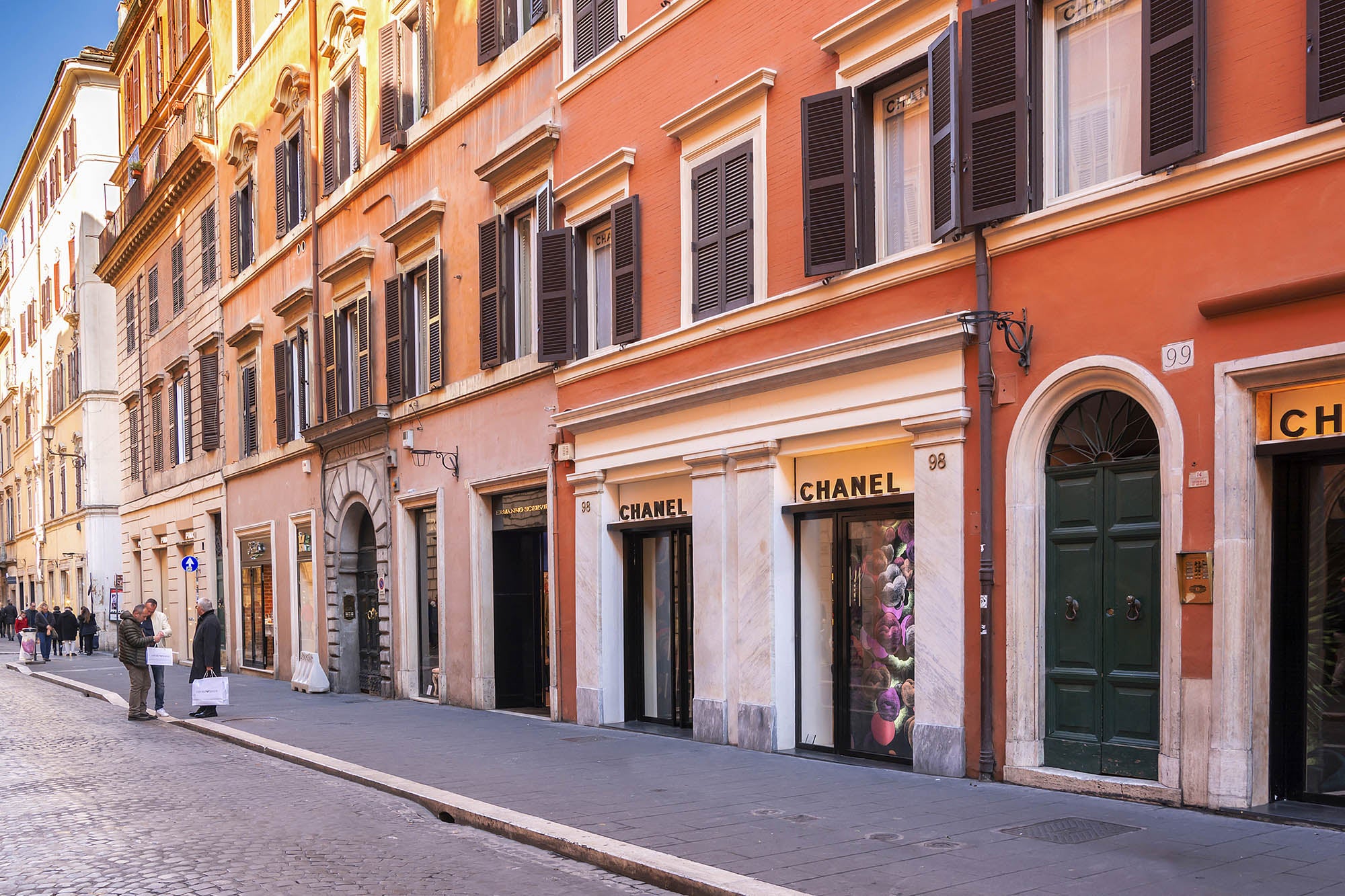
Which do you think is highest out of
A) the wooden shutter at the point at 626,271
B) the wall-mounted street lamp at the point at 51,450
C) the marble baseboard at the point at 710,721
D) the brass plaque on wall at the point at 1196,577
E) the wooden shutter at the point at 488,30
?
the wooden shutter at the point at 488,30

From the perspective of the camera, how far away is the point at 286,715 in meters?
18.0

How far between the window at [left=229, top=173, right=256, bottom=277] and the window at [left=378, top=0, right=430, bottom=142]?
7.92 metres

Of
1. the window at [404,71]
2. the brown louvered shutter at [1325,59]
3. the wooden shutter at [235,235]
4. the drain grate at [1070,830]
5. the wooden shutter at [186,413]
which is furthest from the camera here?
the wooden shutter at [186,413]

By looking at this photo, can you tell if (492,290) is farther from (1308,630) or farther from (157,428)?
(157,428)

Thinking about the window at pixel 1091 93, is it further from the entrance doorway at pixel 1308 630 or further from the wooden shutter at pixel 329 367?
the wooden shutter at pixel 329 367

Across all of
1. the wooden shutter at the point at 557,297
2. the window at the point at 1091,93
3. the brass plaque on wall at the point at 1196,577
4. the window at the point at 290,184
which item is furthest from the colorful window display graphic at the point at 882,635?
the window at the point at 290,184

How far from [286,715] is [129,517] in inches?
903

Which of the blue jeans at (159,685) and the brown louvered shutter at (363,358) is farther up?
the brown louvered shutter at (363,358)

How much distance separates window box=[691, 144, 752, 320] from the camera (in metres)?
13.0

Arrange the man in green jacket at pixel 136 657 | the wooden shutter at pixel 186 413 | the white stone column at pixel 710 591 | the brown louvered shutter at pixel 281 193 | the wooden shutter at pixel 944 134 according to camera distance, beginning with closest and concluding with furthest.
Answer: the wooden shutter at pixel 944 134 < the white stone column at pixel 710 591 < the man in green jacket at pixel 136 657 < the brown louvered shutter at pixel 281 193 < the wooden shutter at pixel 186 413

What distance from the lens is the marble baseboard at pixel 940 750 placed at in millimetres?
10211

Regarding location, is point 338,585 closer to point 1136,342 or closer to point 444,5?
point 444,5

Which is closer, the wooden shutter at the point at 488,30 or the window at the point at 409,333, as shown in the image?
the wooden shutter at the point at 488,30

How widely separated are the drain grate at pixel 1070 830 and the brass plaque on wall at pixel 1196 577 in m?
1.58
